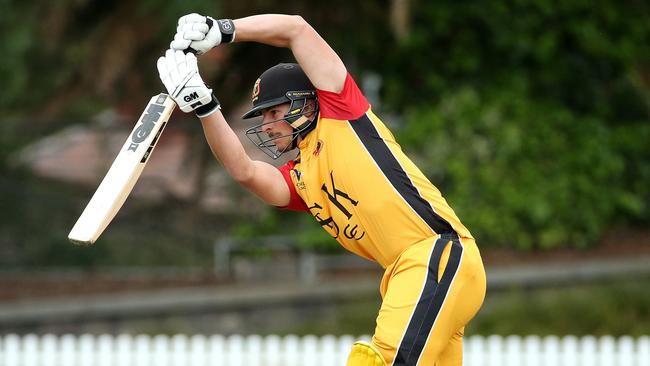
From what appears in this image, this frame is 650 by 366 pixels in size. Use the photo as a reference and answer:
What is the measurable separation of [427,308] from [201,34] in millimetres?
1264

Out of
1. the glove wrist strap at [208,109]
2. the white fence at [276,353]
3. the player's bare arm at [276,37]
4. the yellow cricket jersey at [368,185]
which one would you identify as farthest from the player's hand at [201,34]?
the white fence at [276,353]

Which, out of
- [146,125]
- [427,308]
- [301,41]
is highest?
[301,41]

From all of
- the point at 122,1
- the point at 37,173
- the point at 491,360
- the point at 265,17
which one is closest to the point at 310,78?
the point at 265,17

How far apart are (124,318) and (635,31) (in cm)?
563

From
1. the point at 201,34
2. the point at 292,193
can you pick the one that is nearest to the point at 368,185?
the point at 292,193

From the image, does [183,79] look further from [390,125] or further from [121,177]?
[390,125]

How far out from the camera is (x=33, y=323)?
32.4ft

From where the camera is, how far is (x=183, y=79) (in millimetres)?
4172

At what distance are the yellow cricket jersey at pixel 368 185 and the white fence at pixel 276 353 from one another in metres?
3.98

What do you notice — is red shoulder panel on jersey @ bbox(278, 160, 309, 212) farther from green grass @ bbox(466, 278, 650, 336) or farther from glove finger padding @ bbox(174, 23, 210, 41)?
green grass @ bbox(466, 278, 650, 336)

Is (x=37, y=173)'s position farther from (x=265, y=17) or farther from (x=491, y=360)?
(x=265, y=17)

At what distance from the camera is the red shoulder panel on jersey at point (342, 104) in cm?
434

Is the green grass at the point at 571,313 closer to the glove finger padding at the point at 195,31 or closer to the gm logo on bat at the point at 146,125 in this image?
the gm logo on bat at the point at 146,125

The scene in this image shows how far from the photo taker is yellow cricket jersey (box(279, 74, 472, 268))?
169 inches
